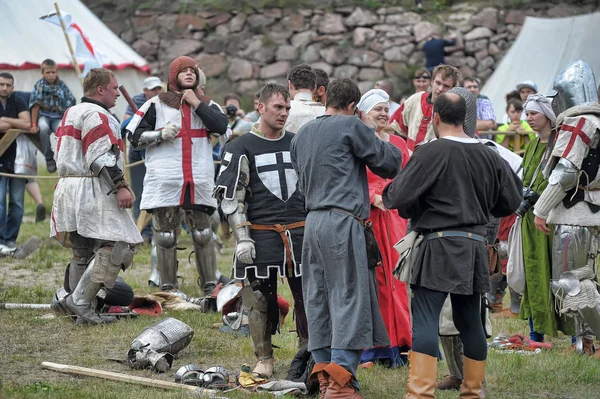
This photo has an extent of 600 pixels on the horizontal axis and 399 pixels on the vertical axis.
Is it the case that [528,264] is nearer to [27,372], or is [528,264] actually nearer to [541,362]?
[541,362]

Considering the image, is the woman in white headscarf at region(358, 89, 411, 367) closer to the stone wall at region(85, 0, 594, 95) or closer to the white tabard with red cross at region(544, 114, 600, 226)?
the white tabard with red cross at region(544, 114, 600, 226)

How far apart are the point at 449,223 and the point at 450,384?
3.73 ft

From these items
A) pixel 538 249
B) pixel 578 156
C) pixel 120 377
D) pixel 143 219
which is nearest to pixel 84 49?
pixel 143 219

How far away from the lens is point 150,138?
27.0 feet

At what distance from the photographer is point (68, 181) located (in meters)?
7.56

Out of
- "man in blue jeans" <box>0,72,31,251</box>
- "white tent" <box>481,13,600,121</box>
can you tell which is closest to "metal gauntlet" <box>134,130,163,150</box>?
"man in blue jeans" <box>0,72,31,251</box>

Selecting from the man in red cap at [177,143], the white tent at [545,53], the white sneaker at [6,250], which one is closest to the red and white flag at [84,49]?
the white sneaker at [6,250]

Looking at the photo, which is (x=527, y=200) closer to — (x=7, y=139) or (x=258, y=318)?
(x=258, y=318)

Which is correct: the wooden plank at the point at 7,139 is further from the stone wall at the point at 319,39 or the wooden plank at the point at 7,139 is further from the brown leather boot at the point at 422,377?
the stone wall at the point at 319,39

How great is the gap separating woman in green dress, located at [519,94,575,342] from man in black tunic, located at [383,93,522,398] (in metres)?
1.81

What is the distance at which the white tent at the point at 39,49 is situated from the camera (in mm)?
16266

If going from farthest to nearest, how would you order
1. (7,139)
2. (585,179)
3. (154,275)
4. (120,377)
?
1. (7,139)
2. (154,275)
3. (585,179)
4. (120,377)

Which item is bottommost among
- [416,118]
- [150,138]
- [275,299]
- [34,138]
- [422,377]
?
[422,377]

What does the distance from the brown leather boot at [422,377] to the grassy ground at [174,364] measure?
55 centimetres
